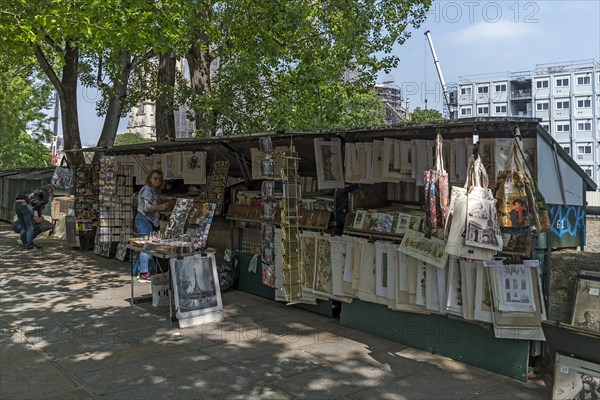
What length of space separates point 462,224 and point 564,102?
87.9 metres

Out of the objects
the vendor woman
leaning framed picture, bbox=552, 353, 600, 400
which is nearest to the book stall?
leaning framed picture, bbox=552, 353, 600, 400

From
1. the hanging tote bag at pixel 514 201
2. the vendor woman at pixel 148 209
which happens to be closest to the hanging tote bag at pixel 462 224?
the hanging tote bag at pixel 514 201

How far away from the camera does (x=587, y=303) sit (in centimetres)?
419

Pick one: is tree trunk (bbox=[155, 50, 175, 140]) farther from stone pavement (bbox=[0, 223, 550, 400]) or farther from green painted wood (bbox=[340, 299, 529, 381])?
green painted wood (bbox=[340, 299, 529, 381])

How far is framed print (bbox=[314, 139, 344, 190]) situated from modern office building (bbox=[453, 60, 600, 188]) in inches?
3039

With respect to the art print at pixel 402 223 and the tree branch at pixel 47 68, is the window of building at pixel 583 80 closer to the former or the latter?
the tree branch at pixel 47 68

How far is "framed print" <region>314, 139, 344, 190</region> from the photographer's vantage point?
617cm

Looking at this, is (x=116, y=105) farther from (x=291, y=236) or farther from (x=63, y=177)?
(x=291, y=236)

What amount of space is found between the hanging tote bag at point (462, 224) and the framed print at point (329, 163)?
2.08m

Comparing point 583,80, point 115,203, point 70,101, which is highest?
point 583,80

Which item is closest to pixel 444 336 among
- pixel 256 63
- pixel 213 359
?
pixel 213 359

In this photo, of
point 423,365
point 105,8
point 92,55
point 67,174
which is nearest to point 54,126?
point 92,55

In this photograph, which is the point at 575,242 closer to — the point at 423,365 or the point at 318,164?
the point at 423,365

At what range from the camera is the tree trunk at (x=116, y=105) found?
47.3 feet
